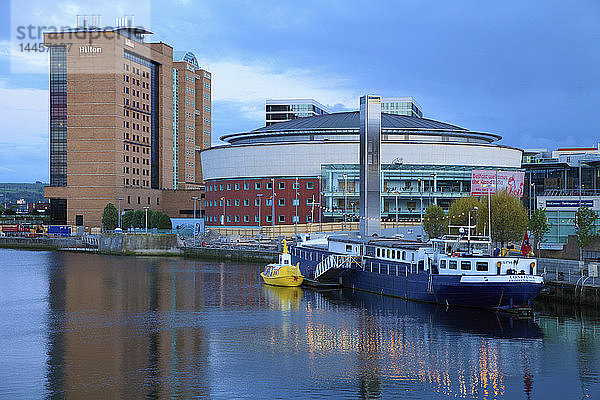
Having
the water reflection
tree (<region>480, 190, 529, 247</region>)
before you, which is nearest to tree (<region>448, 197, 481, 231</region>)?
tree (<region>480, 190, 529, 247</region>)

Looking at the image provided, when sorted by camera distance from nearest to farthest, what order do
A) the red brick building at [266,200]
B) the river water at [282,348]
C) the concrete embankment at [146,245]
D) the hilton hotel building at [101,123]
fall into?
the river water at [282,348]
the concrete embankment at [146,245]
the red brick building at [266,200]
the hilton hotel building at [101,123]

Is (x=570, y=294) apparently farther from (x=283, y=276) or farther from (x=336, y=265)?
(x=283, y=276)

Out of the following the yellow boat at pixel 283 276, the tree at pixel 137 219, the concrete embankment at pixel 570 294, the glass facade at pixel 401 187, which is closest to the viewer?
the concrete embankment at pixel 570 294

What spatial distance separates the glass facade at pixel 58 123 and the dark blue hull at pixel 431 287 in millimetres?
123358

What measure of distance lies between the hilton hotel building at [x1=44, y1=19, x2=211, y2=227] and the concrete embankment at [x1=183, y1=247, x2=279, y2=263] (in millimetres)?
53631

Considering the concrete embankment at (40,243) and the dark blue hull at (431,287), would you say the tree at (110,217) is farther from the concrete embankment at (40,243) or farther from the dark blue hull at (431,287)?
the dark blue hull at (431,287)

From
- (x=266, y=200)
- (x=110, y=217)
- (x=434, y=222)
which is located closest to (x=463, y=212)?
(x=434, y=222)

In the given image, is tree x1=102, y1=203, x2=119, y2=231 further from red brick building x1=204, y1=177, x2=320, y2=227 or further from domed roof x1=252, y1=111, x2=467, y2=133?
domed roof x1=252, y1=111, x2=467, y2=133

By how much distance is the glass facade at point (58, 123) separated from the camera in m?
178

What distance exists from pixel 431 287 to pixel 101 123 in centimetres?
12608

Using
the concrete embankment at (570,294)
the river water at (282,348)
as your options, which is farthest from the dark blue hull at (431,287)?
the concrete embankment at (570,294)

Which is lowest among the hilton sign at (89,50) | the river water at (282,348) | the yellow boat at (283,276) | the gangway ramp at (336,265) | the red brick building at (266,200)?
the river water at (282,348)

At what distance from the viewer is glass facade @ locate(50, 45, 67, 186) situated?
178m

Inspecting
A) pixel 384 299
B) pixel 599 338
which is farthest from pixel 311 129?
pixel 599 338
